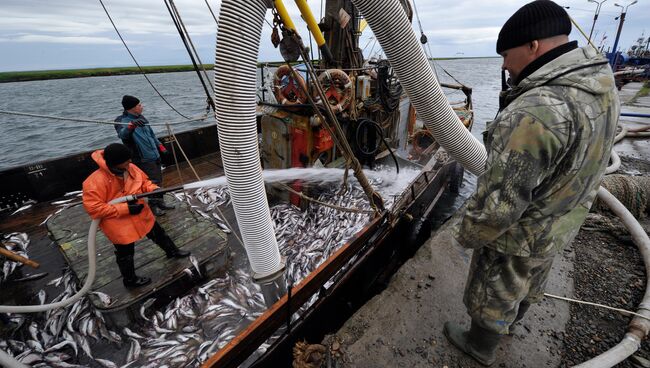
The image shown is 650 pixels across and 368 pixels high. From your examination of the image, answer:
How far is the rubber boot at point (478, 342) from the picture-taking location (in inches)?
106

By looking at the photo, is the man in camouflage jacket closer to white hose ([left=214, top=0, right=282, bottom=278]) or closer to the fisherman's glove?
white hose ([left=214, top=0, right=282, bottom=278])

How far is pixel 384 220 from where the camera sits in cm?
532

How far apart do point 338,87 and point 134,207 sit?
4.66 m

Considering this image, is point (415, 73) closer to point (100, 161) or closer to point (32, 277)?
point (100, 161)

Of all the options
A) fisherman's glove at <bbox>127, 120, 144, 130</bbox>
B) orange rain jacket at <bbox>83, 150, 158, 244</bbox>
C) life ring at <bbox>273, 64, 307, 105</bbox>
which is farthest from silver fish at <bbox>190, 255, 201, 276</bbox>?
life ring at <bbox>273, 64, 307, 105</bbox>

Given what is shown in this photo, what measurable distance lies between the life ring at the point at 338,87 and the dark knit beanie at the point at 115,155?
156 inches

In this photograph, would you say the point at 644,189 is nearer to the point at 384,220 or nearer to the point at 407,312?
the point at 384,220

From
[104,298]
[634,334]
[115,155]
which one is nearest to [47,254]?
[104,298]

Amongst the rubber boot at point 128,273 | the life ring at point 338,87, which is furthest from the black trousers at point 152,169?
the life ring at point 338,87

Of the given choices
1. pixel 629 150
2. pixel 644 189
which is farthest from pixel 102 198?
pixel 629 150

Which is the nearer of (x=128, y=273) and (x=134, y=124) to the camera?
(x=128, y=273)

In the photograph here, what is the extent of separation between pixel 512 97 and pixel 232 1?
2203mm

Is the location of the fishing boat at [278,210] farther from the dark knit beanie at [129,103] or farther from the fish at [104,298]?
the dark knit beanie at [129,103]

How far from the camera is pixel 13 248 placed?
17.0 feet
